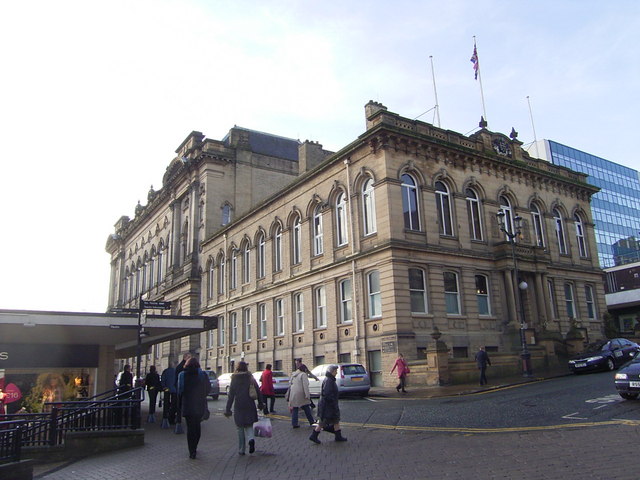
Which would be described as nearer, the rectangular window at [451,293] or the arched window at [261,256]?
the rectangular window at [451,293]

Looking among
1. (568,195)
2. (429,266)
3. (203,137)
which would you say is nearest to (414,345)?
(429,266)

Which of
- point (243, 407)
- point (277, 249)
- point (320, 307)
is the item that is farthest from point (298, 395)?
point (277, 249)

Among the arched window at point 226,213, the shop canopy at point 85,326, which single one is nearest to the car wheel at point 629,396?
the shop canopy at point 85,326

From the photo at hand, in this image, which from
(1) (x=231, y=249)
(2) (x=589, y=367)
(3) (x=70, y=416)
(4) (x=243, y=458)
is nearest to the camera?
(4) (x=243, y=458)

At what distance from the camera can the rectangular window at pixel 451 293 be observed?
2821 cm

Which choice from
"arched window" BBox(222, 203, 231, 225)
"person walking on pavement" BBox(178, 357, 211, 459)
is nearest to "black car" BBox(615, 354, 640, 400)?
"person walking on pavement" BBox(178, 357, 211, 459)

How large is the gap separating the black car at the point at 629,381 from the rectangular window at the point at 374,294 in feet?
46.0

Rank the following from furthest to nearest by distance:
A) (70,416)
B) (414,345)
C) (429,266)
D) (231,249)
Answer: (231,249) → (429,266) → (414,345) → (70,416)

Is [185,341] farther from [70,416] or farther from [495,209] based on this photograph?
[70,416]

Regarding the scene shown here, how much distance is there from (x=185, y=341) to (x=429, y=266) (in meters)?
29.1

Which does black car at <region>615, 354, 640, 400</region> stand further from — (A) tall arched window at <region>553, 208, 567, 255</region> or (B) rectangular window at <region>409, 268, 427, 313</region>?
(A) tall arched window at <region>553, 208, 567, 255</region>

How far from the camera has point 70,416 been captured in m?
12.2

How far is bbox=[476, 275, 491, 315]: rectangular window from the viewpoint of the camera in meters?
29.4

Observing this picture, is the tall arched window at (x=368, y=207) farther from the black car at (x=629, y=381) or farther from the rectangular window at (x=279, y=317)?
the black car at (x=629, y=381)
